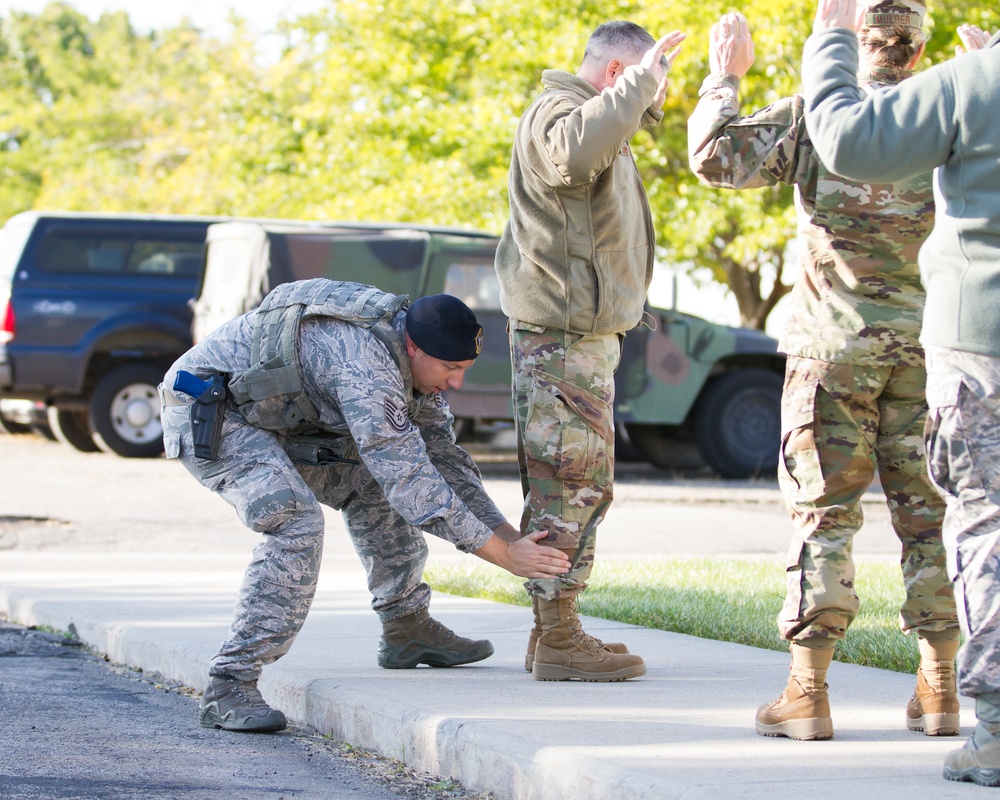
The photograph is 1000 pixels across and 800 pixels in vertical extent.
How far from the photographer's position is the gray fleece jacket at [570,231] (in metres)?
4.42

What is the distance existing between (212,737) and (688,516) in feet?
21.5

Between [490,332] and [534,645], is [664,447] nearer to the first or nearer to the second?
[490,332]

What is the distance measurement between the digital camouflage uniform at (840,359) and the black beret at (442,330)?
0.93 m

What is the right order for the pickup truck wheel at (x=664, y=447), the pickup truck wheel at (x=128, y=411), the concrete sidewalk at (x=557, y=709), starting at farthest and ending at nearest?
the pickup truck wheel at (x=664, y=447)
the pickup truck wheel at (x=128, y=411)
the concrete sidewalk at (x=557, y=709)

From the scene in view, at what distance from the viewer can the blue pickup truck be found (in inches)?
542

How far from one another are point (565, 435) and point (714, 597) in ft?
7.62

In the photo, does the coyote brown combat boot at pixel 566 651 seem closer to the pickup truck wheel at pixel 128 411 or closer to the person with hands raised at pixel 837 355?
the person with hands raised at pixel 837 355

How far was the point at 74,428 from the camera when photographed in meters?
15.2

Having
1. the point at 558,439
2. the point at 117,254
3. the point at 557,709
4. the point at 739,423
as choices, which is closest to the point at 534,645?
the point at 557,709

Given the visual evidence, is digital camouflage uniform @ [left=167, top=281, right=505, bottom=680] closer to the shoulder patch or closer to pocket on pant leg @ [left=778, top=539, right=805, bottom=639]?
the shoulder patch

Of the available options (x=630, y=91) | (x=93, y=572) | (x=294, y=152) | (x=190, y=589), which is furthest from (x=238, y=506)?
(x=294, y=152)

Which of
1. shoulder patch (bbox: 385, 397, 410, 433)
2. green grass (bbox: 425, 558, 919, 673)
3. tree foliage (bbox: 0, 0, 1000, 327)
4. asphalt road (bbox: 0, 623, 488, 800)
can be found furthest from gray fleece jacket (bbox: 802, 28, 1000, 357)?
tree foliage (bbox: 0, 0, 1000, 327)

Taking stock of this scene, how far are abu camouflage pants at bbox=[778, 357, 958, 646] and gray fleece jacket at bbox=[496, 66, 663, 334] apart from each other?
0.87m

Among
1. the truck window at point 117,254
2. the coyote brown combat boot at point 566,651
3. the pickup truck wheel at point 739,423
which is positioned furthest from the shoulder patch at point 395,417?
the truck window at point 117,254
